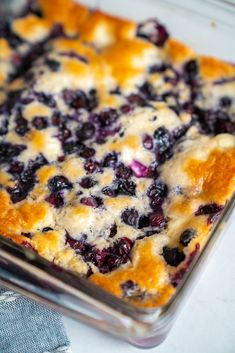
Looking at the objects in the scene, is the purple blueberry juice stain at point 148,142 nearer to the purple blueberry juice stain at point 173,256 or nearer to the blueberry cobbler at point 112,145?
the blueberry cobbler at point 112,145

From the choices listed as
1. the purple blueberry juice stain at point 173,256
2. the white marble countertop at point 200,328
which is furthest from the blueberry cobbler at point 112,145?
the white marble countertop at point 200,328

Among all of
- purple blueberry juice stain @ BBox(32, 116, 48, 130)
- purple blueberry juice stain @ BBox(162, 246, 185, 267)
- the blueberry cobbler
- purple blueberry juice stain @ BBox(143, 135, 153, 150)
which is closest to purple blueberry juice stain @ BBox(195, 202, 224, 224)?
the blueberry cobbler

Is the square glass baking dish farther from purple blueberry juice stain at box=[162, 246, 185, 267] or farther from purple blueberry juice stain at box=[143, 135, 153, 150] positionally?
purple blueberry juice stain at box=[143, 135, 153, 150]

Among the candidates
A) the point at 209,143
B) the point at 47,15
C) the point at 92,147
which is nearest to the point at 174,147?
the point at 209,143

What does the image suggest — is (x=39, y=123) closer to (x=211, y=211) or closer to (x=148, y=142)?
(x=148, y=142)

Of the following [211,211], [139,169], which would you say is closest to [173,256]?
[211,211]

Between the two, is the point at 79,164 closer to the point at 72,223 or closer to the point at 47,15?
the point at 72,223
